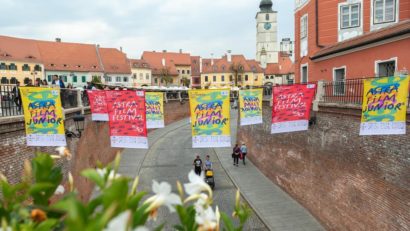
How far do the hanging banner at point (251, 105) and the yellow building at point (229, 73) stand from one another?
62410 millimetres

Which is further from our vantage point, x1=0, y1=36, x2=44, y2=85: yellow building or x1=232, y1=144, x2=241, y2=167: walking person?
x1=0, y1=36, x2=44, y2=85: yellow building

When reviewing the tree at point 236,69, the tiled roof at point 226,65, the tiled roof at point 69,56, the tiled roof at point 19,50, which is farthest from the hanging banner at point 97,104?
the tiled roof at point 226,65

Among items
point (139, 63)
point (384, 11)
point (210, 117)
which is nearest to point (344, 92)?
point (210, 117)

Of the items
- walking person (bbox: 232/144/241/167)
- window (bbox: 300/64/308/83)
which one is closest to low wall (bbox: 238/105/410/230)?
walking person (bbox: 232/144/241/167)

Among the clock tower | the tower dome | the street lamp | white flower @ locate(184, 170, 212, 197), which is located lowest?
the street lamp

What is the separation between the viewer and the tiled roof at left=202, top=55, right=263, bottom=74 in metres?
76.8

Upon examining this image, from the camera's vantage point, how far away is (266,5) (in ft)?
313

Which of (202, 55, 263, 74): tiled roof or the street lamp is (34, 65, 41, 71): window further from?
the street lamp

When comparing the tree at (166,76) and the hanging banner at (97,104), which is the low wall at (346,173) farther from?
the tree at (166,76)

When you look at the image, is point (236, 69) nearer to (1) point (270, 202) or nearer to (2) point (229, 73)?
(2) point (229, 73)

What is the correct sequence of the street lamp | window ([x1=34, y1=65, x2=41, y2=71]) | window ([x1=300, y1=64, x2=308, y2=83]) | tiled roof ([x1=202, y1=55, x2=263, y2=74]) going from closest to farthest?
1. the street lamp
2. window ([x1=300, y1=64, x2=308, y2=83])
3. window ([x1=34, y1=65, x2=41, y2=71])
4. tiled roof ([x1=202, y1=55, x2=263, y2=74])

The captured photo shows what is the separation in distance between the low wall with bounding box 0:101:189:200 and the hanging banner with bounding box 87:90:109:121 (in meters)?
1.19

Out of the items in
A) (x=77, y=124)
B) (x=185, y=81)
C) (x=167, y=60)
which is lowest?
(x=77, y=124)

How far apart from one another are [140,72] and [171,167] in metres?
55.6
